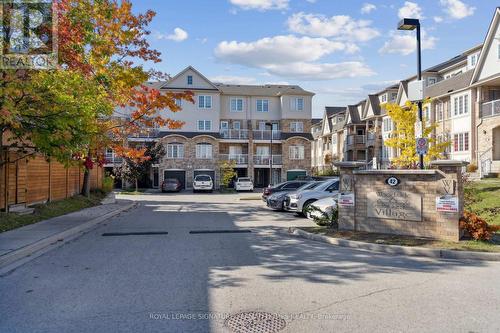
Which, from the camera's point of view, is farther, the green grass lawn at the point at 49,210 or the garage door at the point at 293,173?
the garage door at the point at 293,173

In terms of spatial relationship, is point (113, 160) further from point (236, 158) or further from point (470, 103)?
point (470, 103)

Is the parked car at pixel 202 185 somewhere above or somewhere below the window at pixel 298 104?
below

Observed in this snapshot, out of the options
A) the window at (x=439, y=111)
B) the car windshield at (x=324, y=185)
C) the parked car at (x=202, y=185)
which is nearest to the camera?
the car windshield at (x=324, y=185)

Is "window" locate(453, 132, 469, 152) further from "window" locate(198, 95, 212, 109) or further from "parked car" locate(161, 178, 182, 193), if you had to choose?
"window" locate(198, 95, 212, 109)

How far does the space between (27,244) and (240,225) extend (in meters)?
6.81

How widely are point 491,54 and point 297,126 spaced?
24184mm

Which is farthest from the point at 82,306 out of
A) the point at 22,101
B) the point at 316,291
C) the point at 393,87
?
the point at 393,87

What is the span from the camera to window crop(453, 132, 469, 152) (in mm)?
33469

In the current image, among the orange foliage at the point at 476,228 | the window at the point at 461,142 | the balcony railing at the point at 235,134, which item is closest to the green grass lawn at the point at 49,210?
the orange foliage at the point at 476,228

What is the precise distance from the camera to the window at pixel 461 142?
3347 centimetres

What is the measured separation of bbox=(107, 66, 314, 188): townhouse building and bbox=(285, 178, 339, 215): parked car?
2773 centimetres

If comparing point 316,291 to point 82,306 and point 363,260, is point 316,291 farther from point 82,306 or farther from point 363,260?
point 82,306

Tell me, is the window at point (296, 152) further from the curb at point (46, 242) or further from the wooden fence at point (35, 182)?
the curb at point (46, 242)

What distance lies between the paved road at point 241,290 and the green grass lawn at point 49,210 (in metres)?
4.08
